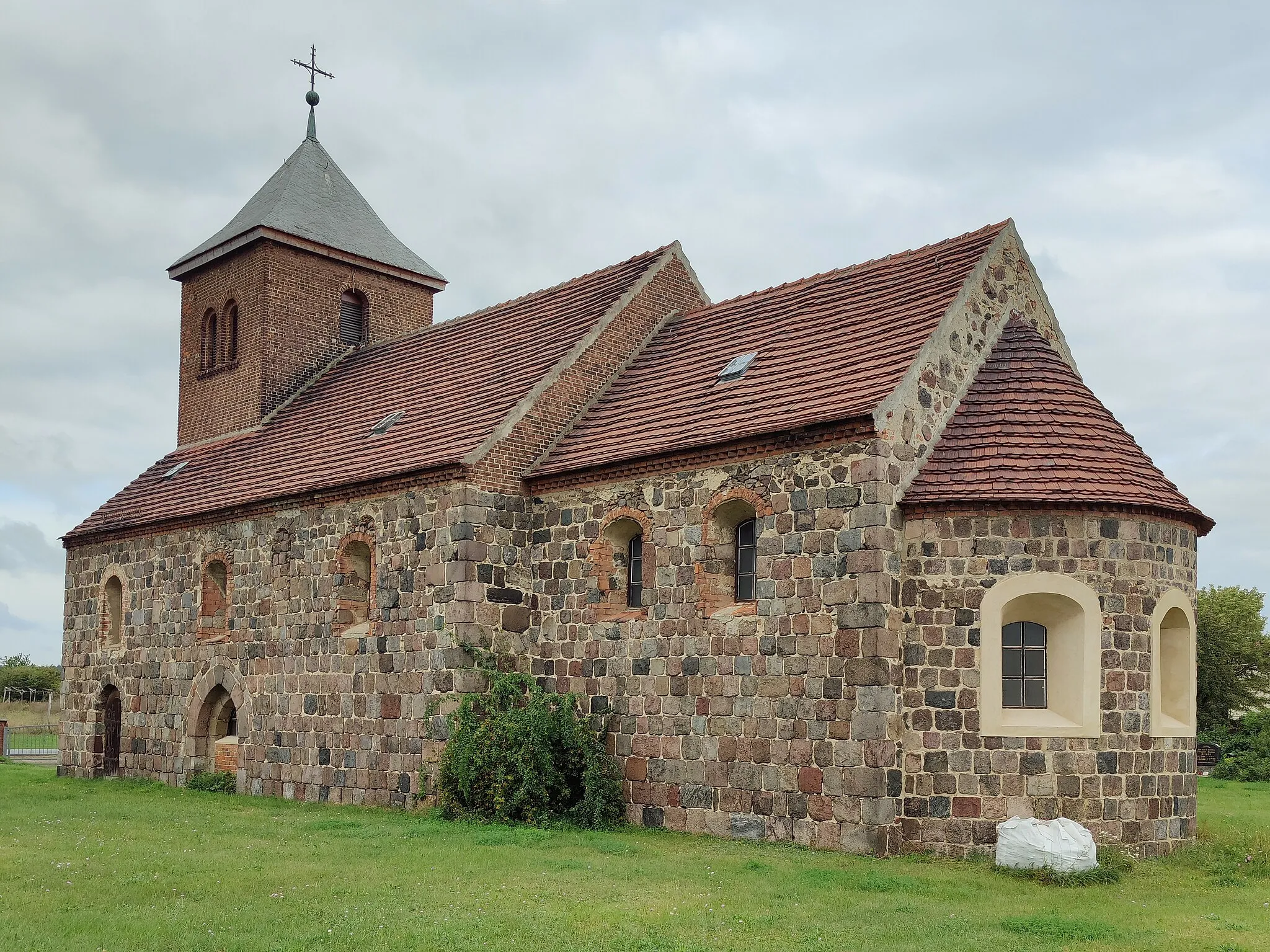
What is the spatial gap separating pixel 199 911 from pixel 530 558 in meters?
8.33

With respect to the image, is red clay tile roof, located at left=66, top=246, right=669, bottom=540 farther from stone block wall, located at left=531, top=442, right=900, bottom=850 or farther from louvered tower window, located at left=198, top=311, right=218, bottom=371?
stone block wall, located at left=531, top=442, right=900, bottom=850

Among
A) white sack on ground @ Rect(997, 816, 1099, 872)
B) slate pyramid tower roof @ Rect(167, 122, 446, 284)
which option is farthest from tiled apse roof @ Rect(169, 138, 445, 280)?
white sack on ground @ Rect(997, 816, 1099, 872)

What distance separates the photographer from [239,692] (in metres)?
21.0

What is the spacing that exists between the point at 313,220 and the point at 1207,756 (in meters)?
22.9

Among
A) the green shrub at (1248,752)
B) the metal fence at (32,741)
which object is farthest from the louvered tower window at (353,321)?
the green shrub at (1248,752)

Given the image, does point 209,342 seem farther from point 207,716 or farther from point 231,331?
point 207,716

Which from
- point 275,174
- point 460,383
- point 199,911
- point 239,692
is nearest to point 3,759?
point 239,692

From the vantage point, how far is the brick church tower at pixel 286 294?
84.3ft

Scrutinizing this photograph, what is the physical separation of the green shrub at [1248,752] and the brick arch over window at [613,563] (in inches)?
627

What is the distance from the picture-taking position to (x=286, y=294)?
25.9 metres

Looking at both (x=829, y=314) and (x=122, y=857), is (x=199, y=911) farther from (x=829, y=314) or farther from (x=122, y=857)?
(x=829, y=314)

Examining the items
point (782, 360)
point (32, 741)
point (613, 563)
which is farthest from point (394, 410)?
point (32, 741)

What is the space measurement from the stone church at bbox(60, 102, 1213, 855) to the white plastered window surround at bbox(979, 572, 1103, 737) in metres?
0.05

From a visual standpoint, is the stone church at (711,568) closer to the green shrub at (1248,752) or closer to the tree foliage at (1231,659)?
the green shrub at (1248,752)
